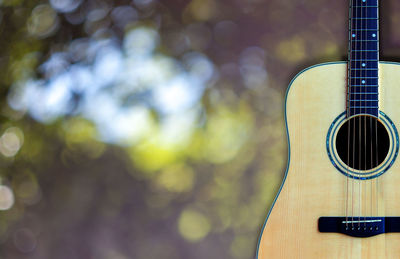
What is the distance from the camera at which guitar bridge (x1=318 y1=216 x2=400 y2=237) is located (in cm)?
105

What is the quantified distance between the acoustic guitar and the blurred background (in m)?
0.20

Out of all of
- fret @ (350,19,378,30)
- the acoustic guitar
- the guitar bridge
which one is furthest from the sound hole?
fret @ (350,19,378,30)

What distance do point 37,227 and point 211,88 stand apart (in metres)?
0.76

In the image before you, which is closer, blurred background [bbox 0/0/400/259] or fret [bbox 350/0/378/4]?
fret [bbox 350/0/378/4]

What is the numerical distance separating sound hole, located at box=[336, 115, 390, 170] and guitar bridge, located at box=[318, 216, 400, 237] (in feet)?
0.45

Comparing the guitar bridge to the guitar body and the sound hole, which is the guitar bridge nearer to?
the guitar body

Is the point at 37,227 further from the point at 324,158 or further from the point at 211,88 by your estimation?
the point at 324,158

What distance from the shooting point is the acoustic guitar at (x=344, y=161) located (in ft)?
3.46

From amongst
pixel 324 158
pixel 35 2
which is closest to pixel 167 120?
pixel 324 158

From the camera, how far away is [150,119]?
136 cm

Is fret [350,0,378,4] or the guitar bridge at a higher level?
fret [350,0,378,4]

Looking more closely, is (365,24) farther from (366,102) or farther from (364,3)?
(366,102)

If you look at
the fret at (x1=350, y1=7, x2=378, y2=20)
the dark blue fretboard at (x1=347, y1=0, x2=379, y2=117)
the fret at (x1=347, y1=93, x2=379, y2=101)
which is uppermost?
the fret at (x1=350, y1=7, x2=378, y2=20)

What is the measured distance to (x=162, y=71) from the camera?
1.36 m
